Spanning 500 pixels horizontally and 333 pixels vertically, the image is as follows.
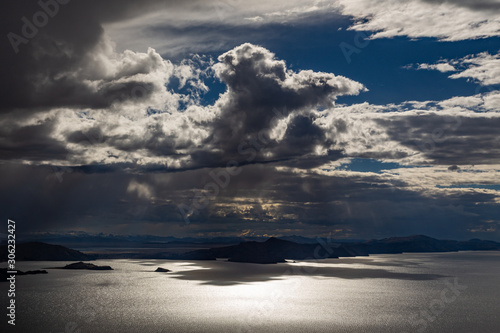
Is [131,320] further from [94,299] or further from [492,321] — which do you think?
[492,321]

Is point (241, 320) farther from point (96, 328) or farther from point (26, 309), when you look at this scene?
point (26, 309)

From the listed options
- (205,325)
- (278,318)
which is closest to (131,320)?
(205,325)

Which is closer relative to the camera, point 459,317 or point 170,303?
point 459,317

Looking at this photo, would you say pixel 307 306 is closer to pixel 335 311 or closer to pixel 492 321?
pixel 335 311

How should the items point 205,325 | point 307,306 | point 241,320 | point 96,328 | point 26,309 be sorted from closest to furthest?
1. point 96,328
2. point 205,325
3. point 241,320
4. point 26,309
5. point 307,306

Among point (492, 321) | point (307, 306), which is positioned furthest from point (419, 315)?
point (307, 306)

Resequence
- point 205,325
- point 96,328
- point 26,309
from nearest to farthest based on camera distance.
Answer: point 96,328 → point 205,325 → point 26,309

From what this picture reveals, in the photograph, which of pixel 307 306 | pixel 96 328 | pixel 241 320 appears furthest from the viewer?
pixel 307 306

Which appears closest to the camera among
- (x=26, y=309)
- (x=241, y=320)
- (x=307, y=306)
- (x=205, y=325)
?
(x=205, y=325)

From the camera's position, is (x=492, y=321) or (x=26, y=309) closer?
(x=492, y=321)
